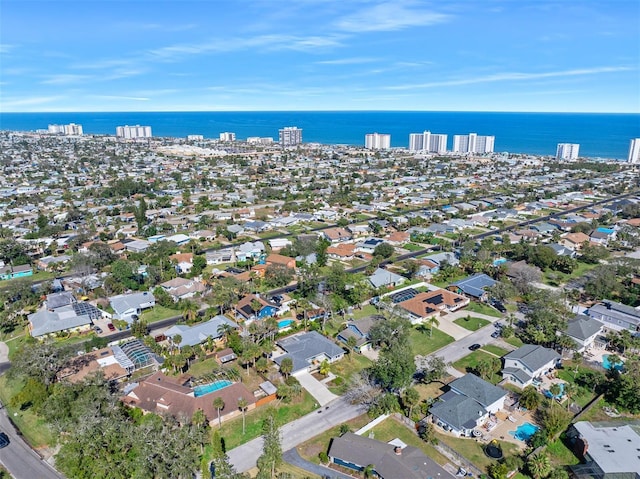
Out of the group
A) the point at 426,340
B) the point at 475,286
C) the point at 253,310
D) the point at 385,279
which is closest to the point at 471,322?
the point at 426,340

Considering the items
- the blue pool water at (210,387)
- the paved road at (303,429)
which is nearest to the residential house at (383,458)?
the paved road at (303,429)

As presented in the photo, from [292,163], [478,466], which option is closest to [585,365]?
[478,466]

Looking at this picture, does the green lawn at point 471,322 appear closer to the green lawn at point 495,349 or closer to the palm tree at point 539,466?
the green lawn at point 495,349

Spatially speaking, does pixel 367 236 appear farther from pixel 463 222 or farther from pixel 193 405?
pixel 193 405

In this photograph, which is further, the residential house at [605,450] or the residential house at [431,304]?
the residential house at [431,304]

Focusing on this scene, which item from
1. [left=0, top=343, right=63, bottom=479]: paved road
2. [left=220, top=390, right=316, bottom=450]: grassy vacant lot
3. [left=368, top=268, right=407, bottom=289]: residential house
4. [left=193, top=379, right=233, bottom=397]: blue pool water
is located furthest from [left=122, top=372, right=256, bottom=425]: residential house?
[left=368, top=268, right=407, bottom=289]: residential house

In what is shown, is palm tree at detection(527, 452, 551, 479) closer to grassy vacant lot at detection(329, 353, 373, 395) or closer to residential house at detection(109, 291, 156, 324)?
grassy vacant lot at detection(329, 353, 373, 395)

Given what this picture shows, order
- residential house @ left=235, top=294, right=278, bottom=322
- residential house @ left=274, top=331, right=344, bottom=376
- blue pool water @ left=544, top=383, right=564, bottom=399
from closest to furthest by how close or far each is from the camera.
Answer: blue pool water @ left=544, top=383, right=564, bottom=399 < residential house @ left=274, top=331, right=344, bottom=376 < residential house @ left=235, top=294, right=278, bottom=322
